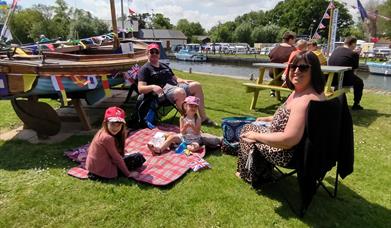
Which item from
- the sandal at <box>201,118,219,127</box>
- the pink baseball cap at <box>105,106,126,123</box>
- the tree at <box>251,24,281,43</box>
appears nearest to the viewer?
the pink baseball cap at <box>105,106,126,123</box>

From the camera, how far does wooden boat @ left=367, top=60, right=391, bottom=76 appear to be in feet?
102

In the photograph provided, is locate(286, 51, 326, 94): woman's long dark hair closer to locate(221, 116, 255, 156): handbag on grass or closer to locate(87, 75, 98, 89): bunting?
locate(221, 116, 255, 156): handbag on grass

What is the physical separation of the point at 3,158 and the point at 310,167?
394cm

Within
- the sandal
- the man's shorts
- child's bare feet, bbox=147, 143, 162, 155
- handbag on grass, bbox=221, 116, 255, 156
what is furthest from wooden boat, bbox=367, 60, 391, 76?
child's bare feet, bbox=147, 143, 162, 155

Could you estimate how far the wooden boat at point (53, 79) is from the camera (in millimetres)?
4852

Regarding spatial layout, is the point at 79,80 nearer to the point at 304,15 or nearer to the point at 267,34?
the point at 304,15

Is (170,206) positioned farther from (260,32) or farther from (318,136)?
(260,32)

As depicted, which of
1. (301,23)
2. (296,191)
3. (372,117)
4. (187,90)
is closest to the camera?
(296,191)

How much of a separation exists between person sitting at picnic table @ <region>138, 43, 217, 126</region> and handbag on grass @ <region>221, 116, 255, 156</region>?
107 cm

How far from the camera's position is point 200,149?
4.89 metres

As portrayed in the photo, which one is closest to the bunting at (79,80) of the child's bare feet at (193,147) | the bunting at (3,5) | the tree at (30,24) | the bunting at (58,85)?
the bunting at (58,85)

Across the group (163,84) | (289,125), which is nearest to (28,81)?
(163,84)

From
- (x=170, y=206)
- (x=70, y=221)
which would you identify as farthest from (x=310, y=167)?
(x=70, y=221)

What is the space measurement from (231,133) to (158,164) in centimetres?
111
